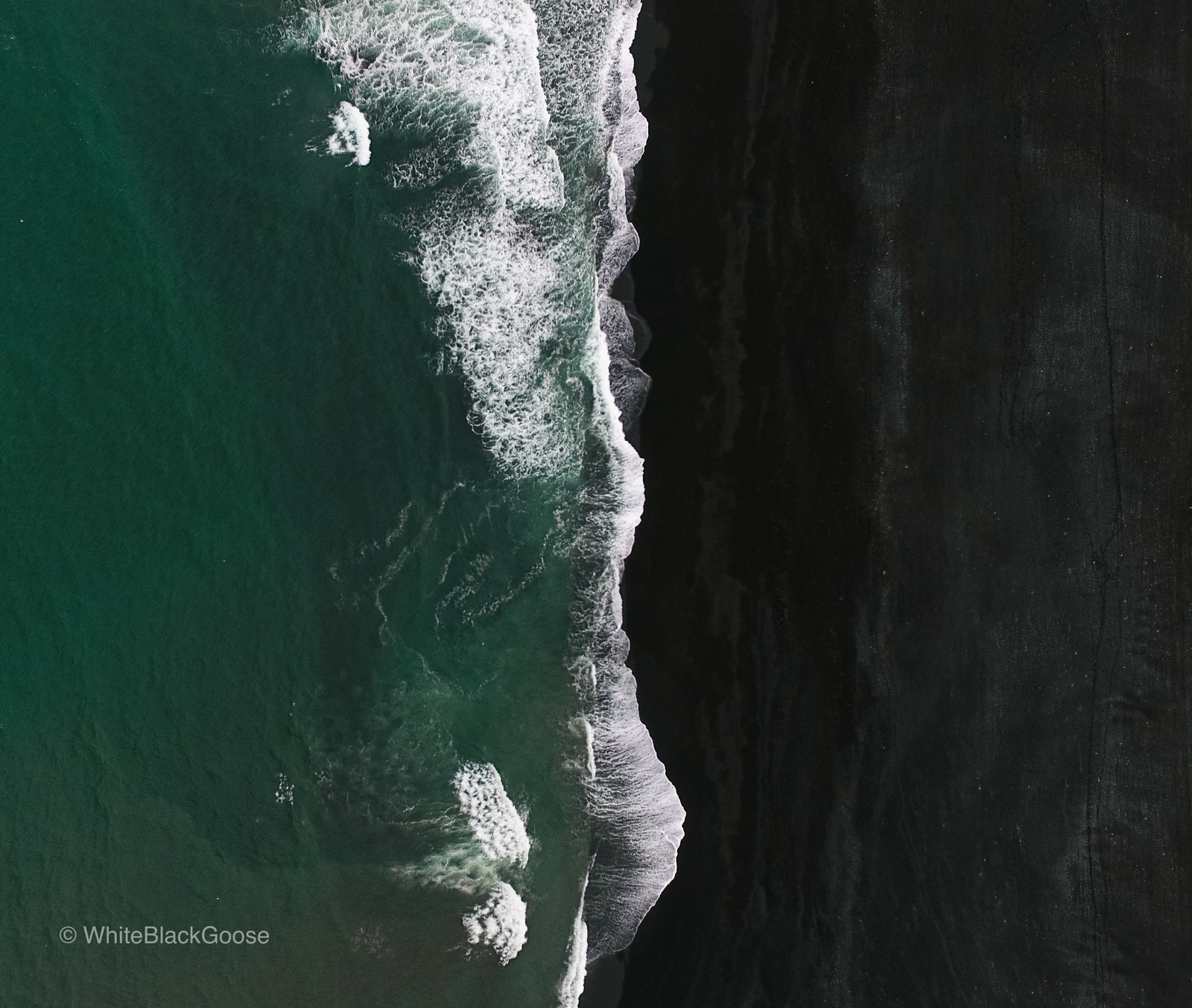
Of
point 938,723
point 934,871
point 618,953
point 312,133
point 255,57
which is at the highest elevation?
point 255,57

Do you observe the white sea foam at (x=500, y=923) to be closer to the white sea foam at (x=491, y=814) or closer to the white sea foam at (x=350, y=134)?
the white sea foam at (x=491, y=814)

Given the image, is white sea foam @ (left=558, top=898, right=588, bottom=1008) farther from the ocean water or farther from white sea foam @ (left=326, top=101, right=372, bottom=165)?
white sea foam @ (left=326, top=101, right=372, bottom=165)

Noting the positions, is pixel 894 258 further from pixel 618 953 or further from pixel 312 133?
pixel 618 953

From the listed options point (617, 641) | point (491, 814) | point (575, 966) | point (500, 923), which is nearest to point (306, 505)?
point (617, 641)

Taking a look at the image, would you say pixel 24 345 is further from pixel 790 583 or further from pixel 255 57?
pixel 790 583

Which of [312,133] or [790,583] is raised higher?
[312,133]

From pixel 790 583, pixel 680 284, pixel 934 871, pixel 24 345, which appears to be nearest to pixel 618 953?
pixel 934 871

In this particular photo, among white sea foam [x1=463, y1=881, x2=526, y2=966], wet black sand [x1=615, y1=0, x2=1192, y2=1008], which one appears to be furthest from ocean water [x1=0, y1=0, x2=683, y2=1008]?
wet black sand [x1=615, y1=0, x2=1192, y2=1008]
